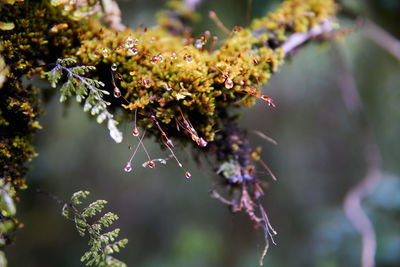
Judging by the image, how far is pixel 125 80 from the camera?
989mm

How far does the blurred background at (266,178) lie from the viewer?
3516 millimetres

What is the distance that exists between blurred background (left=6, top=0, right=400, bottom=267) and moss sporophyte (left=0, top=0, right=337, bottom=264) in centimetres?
240

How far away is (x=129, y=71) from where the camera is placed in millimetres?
986

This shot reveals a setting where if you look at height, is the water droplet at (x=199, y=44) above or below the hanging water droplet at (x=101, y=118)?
above

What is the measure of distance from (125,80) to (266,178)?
336 centimetres

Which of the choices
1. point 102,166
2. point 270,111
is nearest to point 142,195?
point 102,166

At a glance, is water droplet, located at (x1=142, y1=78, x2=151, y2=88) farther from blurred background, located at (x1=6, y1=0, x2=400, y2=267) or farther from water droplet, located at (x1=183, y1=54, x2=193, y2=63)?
blurred background, located at (x1=6, y1=0, x2=400, y2=267)

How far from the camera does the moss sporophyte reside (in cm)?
91

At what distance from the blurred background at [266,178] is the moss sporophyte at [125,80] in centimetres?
240

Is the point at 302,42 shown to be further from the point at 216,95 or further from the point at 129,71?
the point at 129,71

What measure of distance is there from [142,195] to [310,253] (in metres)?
2.69

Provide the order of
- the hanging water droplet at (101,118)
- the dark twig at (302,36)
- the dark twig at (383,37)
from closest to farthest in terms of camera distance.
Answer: the hanging water droplet at (101,118)
the dark twig at (302,36)
the dark twig at (383,37)

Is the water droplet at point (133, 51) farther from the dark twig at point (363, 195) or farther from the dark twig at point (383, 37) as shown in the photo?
the dark twig at point (383, 37)

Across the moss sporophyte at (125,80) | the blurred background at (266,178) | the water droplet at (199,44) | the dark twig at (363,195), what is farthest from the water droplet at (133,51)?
the blurred background at (266,178)
